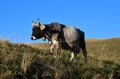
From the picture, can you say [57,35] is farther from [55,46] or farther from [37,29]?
[37,29]

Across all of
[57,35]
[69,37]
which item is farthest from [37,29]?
[69,37]

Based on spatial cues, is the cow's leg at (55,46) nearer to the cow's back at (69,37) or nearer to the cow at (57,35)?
the cow at (57,35)

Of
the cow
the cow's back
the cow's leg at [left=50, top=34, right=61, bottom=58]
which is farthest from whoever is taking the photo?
the cow's back

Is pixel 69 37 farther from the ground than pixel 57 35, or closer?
closer

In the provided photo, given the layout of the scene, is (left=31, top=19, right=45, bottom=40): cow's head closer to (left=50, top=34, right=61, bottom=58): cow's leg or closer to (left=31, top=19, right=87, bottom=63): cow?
(left=31, top=19, right=87, bottom=63): cow

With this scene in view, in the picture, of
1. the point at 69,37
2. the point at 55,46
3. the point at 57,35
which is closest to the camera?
the point at 55,46

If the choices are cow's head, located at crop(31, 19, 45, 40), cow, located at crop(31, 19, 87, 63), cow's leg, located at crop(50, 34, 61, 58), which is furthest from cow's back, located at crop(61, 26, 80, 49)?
cow's head, located at crop(31, 19, 45, 40)

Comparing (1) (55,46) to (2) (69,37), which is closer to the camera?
(1) (55,46)

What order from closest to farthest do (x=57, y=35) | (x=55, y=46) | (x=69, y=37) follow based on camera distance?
(x=55, y=46) < (x=57, y=35) < (x=69, y=37)

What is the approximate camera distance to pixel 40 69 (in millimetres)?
16344

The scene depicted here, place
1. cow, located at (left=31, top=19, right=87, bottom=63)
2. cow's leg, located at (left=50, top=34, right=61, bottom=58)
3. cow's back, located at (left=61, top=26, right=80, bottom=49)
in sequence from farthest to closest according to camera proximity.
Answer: cow's back, located at (left=61, top=26, right=80, bottom=49), cow, located at (left=31, top=19, right=87, bottom=63), cow's leg, located at (left=50, top=34, right=61, bottom=58)

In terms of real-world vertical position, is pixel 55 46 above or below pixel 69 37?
below

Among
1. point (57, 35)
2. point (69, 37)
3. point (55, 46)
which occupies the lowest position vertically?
point (55, 46)

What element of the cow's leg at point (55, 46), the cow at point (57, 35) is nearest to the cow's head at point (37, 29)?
the cow at point (57, 35)
